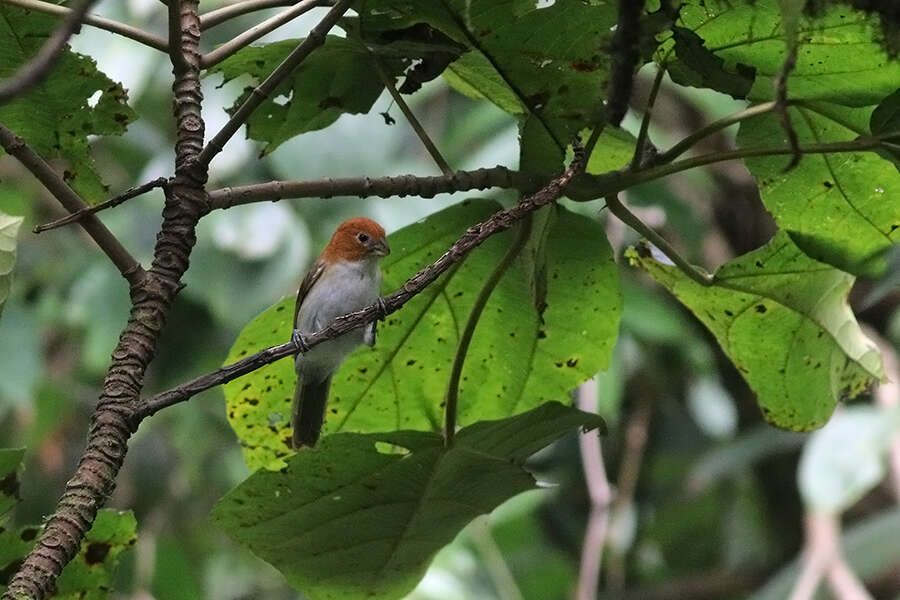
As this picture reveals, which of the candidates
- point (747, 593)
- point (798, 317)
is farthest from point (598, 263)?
point (747, 593)

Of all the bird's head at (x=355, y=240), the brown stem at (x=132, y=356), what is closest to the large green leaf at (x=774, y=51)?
the brown stem at (x=132, y=356)

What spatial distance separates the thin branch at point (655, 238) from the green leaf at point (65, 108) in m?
0.63

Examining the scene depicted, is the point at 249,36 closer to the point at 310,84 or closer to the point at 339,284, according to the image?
the point at 310,84

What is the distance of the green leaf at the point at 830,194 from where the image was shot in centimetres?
165

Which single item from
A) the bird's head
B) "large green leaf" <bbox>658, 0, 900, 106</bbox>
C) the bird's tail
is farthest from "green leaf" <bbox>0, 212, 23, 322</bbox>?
the bird's head

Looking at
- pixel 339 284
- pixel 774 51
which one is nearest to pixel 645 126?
pixel 774 51

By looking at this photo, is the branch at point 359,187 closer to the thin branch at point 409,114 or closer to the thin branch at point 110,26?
the thin branch at point 409,114

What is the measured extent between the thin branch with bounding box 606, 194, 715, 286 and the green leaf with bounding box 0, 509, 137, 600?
0.72 meters

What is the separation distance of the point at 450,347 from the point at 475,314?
0.81ft

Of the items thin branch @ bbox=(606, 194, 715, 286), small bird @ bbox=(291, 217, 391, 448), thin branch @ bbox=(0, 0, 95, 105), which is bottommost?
thin branch @ bbox=(0, 0, 95, 105)

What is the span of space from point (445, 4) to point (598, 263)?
1.58ft

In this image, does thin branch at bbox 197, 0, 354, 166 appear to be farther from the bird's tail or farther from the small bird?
the small bird

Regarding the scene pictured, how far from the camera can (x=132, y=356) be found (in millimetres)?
1236

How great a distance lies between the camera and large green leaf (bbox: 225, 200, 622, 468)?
1.80 m
